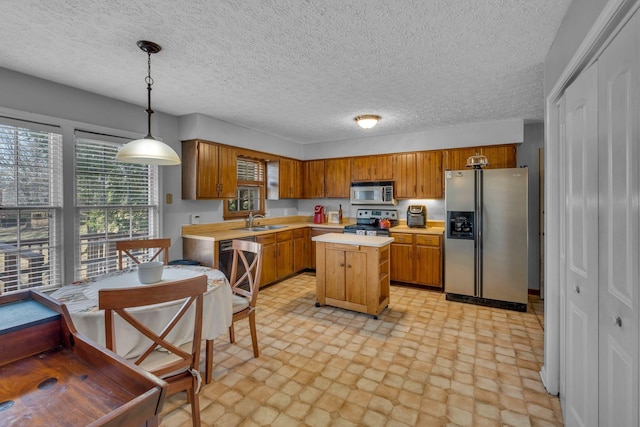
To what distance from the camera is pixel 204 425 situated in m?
1.75

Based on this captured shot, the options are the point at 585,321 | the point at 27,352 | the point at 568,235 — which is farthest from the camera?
the point at 568,235

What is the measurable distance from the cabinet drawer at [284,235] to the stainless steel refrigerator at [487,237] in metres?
2.42

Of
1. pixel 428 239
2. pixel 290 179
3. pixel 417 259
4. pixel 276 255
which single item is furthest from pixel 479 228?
Result: pixel 290 179

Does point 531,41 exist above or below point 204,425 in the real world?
above

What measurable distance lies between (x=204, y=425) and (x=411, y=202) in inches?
168

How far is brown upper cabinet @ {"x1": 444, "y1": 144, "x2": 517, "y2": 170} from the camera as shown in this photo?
4.14 metres

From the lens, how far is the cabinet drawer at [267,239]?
4277mm

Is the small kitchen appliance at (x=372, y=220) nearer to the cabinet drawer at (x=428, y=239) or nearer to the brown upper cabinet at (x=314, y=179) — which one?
the cabinet drawer at (x=428, y=239)

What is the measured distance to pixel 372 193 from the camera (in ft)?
16.7

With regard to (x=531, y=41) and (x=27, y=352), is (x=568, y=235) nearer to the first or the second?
(x=531, y=41)

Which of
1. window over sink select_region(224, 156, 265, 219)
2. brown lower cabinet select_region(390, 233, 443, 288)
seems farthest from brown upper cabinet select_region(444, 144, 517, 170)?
window over sink select_region(224, 156, 265, 219)

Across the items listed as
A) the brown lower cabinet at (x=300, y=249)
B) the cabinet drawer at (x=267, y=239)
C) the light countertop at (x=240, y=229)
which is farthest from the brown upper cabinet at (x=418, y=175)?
the cabinet drawer at (x=267, y=239)

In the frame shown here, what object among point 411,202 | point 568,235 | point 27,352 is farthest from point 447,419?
point 411,202

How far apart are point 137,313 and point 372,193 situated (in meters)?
4.06
